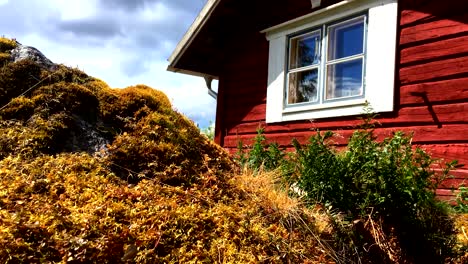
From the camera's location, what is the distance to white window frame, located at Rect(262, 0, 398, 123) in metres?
5.62

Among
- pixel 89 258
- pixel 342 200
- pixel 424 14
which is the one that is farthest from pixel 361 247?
pixel 424 14

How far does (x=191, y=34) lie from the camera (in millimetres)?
8008

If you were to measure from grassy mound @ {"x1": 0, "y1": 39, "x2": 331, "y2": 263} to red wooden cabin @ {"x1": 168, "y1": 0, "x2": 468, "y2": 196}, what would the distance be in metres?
2.37

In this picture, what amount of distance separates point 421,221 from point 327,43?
3.35 metres

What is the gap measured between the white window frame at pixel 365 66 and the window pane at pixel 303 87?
112 millimetres

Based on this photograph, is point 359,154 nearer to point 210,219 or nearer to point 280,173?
point 280,173

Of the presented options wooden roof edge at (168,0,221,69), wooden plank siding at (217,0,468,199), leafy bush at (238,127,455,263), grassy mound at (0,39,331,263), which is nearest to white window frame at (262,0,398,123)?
wooden plank siding at (217,0,468,199)

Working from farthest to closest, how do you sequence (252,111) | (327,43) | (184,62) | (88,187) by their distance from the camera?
(184,62) < (252,111) < (327,43) < (88,187)

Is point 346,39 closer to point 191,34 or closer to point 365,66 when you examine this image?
point 365,66

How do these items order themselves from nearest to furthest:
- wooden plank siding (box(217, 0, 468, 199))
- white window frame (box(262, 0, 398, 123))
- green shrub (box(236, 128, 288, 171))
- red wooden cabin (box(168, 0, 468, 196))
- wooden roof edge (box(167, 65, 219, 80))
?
1. wooden plank siding (box(217, 0, 468, 199))
2. red wooden cabin (box(168, 0, 468, 196))
3. green shrub (box(236, 128, 288, 171))
4. white window frame (box(262, 0, 398, 123))
5. wooden roof edge (box(167, 65, 219, 80))

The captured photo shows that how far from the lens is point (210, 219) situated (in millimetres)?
2805

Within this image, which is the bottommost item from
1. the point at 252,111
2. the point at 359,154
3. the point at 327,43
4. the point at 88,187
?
the point at 88,187

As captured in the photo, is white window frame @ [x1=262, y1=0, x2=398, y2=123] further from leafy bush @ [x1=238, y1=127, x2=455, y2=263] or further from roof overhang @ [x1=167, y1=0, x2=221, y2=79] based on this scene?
leafy bush @ [x1=238, y1=127, x2=455, y2=263]

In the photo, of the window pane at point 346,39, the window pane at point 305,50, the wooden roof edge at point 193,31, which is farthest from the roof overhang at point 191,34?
the window pane at point 346,39
